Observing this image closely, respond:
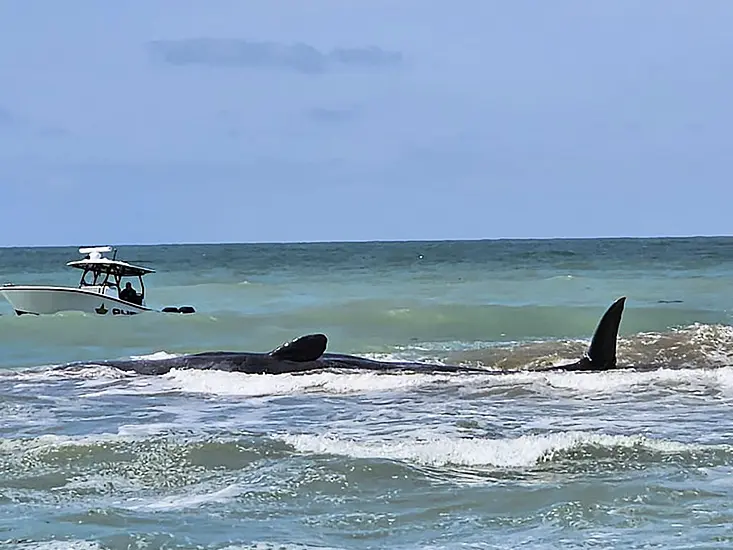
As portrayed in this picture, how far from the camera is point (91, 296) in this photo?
3062 cm

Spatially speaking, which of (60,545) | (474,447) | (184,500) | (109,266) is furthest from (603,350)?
(109,266)

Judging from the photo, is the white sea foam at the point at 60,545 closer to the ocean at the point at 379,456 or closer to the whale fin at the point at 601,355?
the ocean at the point at 379,456

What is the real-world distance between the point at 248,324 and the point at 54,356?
8.83 meters

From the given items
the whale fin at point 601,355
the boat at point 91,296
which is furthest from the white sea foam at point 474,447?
the boat at point 91,296

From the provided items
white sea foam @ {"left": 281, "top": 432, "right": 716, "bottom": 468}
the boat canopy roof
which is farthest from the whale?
the boat canopy roof

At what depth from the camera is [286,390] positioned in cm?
1456

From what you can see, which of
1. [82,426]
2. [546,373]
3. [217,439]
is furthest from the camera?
[546,373]

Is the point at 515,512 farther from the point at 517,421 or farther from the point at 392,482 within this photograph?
the point at 517,421

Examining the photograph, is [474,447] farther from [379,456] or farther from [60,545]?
[60,545]

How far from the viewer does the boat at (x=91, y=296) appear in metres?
30.3

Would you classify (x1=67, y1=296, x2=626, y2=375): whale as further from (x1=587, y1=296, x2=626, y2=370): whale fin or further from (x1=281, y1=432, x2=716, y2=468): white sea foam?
(x1=281, y1=432, x2=716, y2=468): white sea foam

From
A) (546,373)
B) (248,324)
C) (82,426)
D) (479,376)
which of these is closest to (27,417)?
(82,426)

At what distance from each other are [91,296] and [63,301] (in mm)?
1057

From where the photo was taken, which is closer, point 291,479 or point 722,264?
point 291,479
